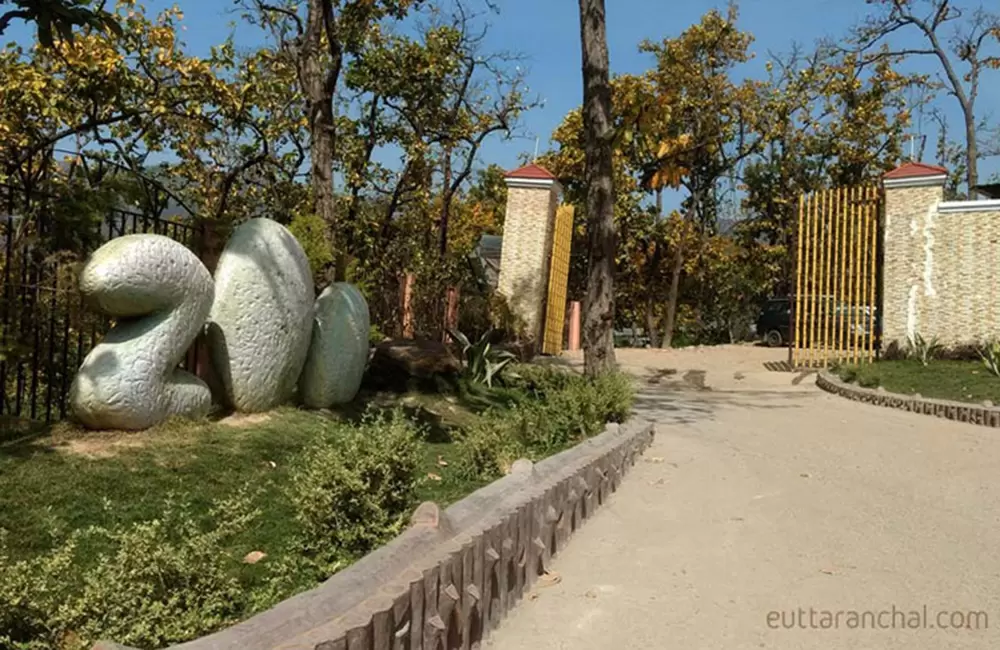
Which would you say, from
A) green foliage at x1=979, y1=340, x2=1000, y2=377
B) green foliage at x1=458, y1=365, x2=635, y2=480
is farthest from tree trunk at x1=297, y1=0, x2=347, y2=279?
green foliage at x1=979, y1=340, x2=1000, y2=377

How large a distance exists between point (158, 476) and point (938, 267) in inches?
559

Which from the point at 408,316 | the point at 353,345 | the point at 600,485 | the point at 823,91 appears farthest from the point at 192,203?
the point at 823,91

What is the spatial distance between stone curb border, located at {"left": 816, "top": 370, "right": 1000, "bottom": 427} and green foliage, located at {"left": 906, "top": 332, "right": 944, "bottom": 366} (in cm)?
171

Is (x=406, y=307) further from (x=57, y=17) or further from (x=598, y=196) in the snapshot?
(x=57, y=17)

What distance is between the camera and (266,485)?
4.96 m

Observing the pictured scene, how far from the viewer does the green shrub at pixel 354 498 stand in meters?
3.81

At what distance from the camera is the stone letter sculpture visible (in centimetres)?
518

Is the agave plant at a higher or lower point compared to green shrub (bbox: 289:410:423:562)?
higher

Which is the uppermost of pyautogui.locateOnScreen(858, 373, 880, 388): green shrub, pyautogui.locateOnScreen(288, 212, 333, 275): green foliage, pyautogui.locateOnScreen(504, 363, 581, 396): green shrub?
pyautogui.locateOnScreen(288, 212, 333, 275): green foliage

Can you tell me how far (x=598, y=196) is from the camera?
1062cm

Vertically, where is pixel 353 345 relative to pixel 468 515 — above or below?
above

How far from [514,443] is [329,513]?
2603mm

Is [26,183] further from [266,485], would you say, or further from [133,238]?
[266,485]

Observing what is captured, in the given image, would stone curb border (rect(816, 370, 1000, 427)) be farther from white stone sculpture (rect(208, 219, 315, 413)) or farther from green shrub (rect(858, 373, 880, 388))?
white stone sculpture (rect(208, 219, 315, 413))
